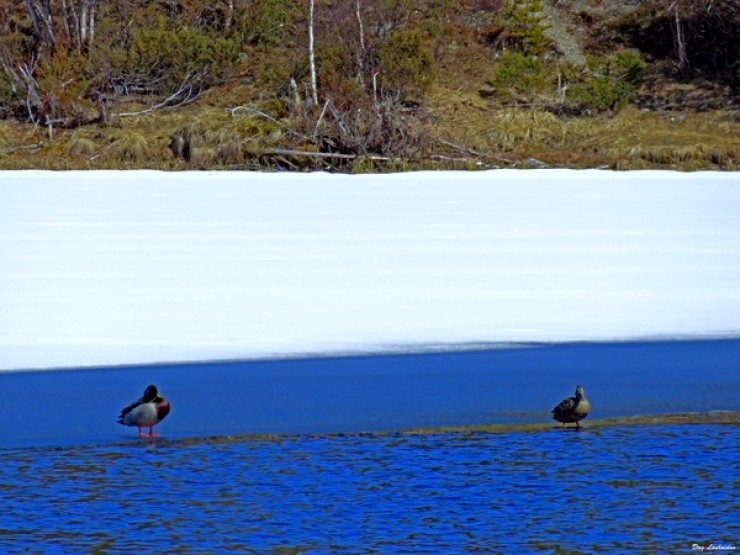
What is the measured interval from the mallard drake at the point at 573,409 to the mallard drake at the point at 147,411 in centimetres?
192

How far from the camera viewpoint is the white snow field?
9578 millimetres

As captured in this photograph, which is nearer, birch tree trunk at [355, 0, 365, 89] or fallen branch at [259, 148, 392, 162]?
fallen branch at [259, 148, 392, 162]

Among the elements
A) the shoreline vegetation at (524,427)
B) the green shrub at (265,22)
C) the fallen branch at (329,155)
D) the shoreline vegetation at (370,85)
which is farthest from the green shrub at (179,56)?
the shoreline vegetation at (524,427)

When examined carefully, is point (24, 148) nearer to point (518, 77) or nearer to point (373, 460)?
point (518, 77)

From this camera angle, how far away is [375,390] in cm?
796

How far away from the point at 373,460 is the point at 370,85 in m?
22.4

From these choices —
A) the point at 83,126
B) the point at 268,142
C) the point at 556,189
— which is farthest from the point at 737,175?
the point at 83,126

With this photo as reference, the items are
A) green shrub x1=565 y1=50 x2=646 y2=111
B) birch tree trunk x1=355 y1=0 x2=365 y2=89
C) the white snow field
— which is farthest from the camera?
green shrub x1=565 y1=50 x2=646 y2=111

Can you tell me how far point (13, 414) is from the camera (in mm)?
7223

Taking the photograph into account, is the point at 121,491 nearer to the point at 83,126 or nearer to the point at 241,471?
the point at 241,471

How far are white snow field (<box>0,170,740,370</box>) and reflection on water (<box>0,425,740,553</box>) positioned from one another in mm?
2269

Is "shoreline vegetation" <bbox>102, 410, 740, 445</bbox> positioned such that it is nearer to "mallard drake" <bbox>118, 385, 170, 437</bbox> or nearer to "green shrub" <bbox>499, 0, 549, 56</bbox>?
"mallard drake" <bbox>118, 385, 170, 437</bbox>

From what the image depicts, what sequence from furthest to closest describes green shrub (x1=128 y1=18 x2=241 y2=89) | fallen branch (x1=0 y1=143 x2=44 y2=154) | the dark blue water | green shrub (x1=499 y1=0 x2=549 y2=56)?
green shrub (x1=499 y1=0 x2=549 y2=56)
green shrub (x1=128 y1=18 x2=241 y2=89)
fallen branch (x1=0 y1=143 x2=44 y2=154)
the dark blue water

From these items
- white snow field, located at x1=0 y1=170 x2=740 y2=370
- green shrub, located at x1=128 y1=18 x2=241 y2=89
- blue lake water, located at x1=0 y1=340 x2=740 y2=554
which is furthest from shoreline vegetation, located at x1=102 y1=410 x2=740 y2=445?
green shrub, located at x1=128 y1=18 x2=241 y2=89
